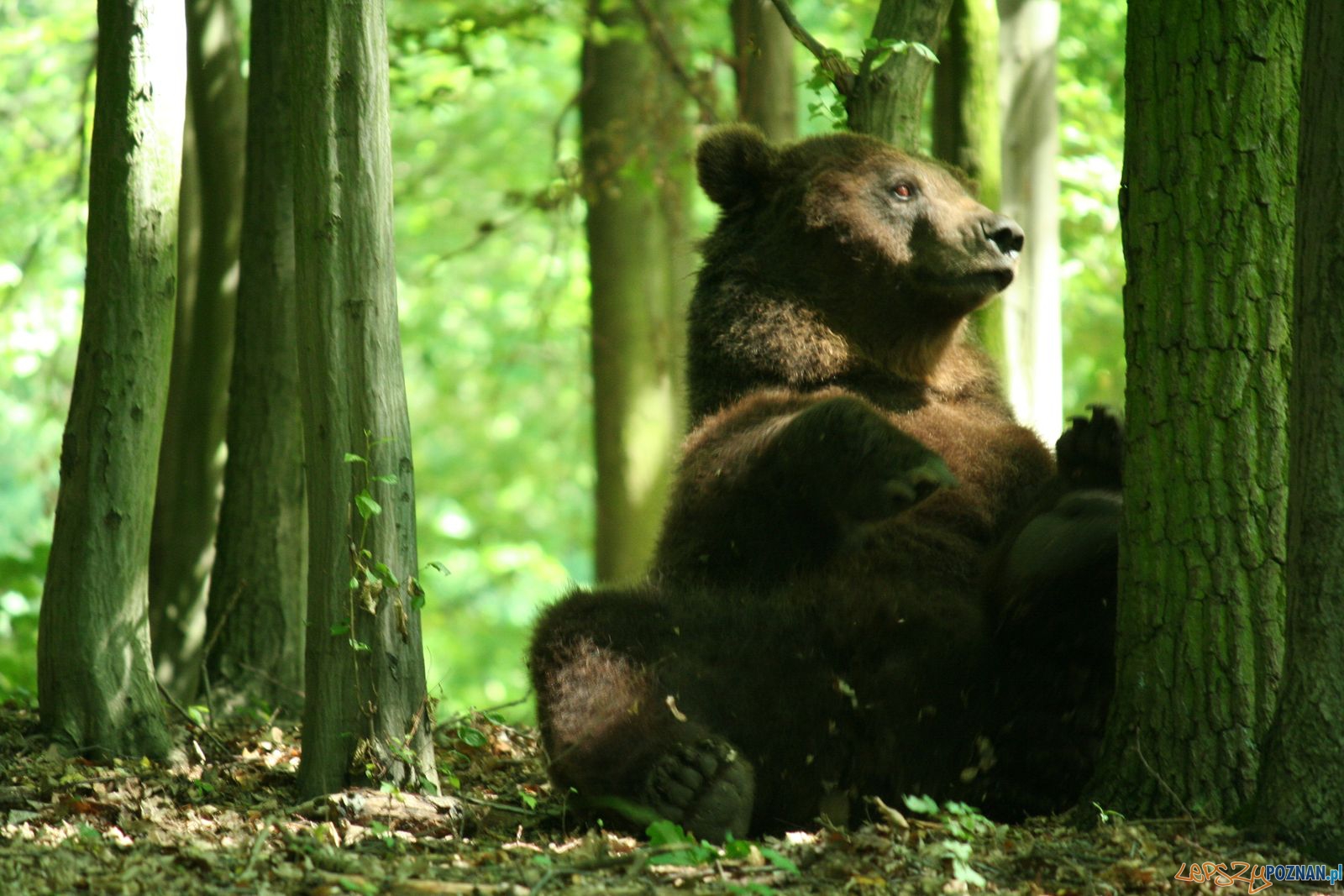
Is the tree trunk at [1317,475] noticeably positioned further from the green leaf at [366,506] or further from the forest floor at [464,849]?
the green leaf at [366,506]

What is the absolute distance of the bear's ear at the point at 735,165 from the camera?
19.0ft

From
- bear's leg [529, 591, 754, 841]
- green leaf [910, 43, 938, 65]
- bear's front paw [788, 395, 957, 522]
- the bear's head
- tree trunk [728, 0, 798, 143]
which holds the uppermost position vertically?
tree trunk [728, 0, 798, 143]

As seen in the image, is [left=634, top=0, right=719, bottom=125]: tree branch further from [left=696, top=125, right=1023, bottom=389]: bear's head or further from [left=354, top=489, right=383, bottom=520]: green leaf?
[left=354, top=489, right=383, bottom=520]: green leaf

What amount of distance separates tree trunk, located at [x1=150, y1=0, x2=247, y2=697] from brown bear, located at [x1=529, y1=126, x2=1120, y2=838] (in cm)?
250

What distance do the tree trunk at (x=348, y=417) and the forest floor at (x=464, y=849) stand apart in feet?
0.73

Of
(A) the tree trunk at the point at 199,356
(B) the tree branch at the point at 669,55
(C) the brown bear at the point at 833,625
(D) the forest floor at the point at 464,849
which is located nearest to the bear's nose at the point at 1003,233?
(C) the brown bear at the point at 833,625

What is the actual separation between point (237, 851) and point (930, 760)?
207 cm

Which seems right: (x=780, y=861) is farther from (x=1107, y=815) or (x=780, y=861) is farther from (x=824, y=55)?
(x=824, y=55)

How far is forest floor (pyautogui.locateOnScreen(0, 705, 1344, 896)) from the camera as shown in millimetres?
3115

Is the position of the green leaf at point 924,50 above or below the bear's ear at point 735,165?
above

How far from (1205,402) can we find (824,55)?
116 inches

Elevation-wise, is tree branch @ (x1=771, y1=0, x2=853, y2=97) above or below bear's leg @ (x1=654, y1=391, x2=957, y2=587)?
above

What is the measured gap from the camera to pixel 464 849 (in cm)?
366

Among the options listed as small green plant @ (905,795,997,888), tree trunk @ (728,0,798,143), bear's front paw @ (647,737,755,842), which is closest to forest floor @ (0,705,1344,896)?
small green plant @ (905,795,997,888)
